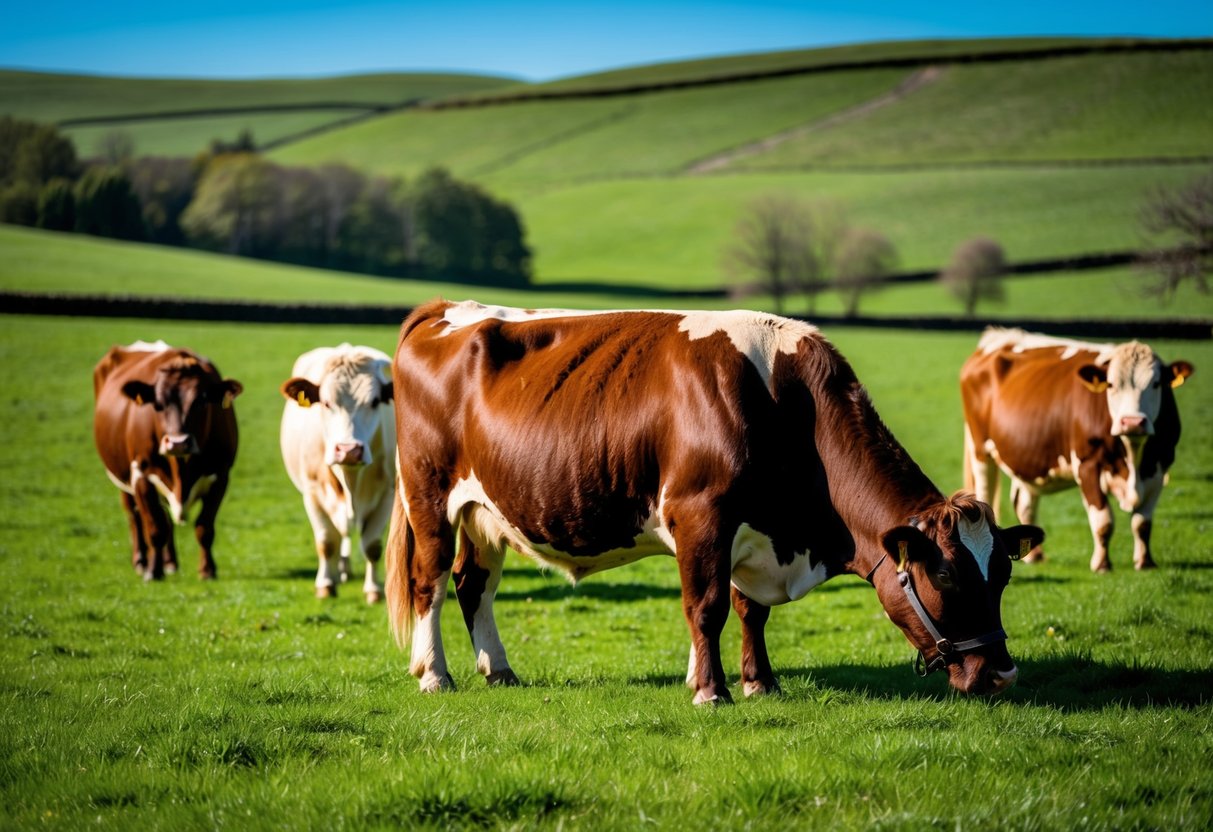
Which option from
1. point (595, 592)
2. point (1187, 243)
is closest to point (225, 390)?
point (595, 592)

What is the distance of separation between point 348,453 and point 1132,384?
332 inches

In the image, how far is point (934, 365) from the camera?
38.6m

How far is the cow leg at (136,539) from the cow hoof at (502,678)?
7530 millimetres

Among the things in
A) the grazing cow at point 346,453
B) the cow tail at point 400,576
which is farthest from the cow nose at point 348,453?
the cow tail at point 400,576

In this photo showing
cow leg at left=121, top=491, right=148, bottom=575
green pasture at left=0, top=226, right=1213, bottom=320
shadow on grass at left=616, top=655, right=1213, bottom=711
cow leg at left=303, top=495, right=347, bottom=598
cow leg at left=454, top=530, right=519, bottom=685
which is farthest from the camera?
green pasture at left=0, top=226, right=1213, bottom=320

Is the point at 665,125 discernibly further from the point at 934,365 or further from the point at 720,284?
the point at 934,365

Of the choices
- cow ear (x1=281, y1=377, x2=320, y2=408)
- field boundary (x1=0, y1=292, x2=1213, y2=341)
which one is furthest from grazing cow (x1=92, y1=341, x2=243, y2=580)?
field boundary (x1=0, y1=292, x2=1213, y2=341)

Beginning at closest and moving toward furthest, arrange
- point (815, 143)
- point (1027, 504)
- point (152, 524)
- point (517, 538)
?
point (517, 538) < point (152, 524) < point (1027, 504) < point (815, 143)

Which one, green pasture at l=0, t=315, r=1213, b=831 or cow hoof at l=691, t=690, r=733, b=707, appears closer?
green pasture at l=0, t=315, r=1213, b=831

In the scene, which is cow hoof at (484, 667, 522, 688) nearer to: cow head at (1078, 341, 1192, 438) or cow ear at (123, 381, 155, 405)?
cow ear at (123, 381, 155, 405)

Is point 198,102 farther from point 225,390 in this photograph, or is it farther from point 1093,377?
point 1093,377

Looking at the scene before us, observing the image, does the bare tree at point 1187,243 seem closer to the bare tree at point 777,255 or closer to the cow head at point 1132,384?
the cow head at point 1132,384

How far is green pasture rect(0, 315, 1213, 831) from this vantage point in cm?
480

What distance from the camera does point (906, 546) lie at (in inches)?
253
